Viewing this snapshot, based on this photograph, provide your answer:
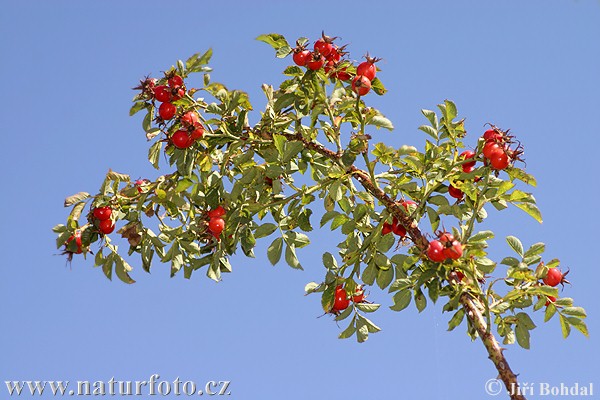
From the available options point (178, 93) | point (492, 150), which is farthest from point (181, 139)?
point (492, 150)

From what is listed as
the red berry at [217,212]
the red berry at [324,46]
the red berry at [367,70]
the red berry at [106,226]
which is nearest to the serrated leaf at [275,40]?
the red berry at [324,46]

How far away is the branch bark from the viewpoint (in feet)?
11.1

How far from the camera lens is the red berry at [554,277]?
366 centimetres

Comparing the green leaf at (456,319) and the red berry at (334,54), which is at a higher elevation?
the red berry at (334,54)

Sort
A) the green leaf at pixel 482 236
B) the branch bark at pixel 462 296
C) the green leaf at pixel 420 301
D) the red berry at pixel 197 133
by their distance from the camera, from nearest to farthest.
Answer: the branch bark at pixel 462 296 → the green leaf at pixel 482 236 → the green leaf at pixel 420 301 → the red berry at pixel 197 133

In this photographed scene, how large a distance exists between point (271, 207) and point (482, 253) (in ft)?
3.60

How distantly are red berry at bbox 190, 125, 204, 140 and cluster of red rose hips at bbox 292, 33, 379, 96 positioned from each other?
1.88ft

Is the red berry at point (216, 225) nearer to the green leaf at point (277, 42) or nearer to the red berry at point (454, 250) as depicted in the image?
the green leaf at point (277, 42)

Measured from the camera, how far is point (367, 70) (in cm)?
375

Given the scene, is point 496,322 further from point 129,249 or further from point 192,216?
point 129,249

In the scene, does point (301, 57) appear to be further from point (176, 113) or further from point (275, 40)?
point (176, 113)

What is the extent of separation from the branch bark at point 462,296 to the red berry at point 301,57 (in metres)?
0.35

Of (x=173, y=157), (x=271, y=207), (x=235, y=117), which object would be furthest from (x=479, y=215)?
A: (x=173, y=157)

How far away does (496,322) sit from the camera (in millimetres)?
3750
